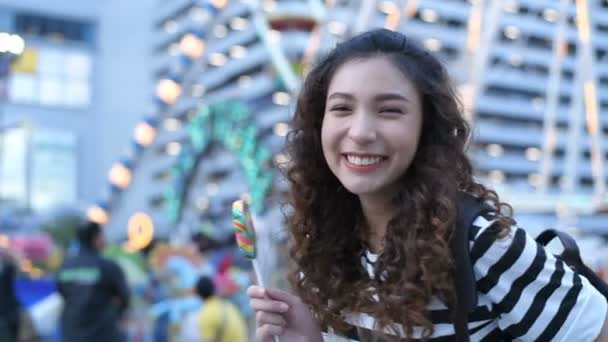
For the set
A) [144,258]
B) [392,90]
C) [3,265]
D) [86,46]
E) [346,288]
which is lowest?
[144,258]

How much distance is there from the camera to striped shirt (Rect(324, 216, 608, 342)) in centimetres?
152

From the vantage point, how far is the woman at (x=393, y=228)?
1530 millimetres

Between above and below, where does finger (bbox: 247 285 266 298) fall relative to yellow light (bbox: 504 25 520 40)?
below

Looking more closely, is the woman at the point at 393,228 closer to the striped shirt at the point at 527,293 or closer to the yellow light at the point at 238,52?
the striped shirt at the point at 527,293

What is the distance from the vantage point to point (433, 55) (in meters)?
1.84

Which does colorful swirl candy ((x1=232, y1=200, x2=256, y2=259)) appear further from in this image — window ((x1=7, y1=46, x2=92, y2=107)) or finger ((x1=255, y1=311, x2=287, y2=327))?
window ((x1=7, y1=46, x2=92, y2=107))

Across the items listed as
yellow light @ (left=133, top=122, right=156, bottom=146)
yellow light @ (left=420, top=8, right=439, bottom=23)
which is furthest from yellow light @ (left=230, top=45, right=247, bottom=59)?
yellow light @ (left=133, top=122, right=156, bottom=146)

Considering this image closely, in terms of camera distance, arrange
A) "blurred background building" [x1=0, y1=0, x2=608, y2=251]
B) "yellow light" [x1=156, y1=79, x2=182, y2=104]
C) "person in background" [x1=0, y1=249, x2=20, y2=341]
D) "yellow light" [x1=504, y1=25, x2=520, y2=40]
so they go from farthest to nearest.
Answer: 1. "blurred background building" [x1=0, y1=0, x2=608, y2=251]
2. "yellow light" [x1=504, y1=25, x2=520, y2=40]
3. "yellow light" [x1=156, y1=79, x2=182, y2=104]
4. "person in background" [x1=0, y1=249, x2=20, y2=341]

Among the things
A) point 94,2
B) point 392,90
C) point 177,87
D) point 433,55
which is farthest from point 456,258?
point 94,2

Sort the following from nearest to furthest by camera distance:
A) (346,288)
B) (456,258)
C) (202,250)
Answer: (456,258), (346,288), (202,250)

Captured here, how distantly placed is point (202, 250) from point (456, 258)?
7647 millimetres

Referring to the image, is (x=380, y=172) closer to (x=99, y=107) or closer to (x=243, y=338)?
(x=243, y=338)

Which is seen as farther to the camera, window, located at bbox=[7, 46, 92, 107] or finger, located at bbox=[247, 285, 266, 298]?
window, located at bbox=[7, 46, 92, 107]

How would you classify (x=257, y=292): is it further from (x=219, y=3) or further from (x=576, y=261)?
(x=219, y=3)
